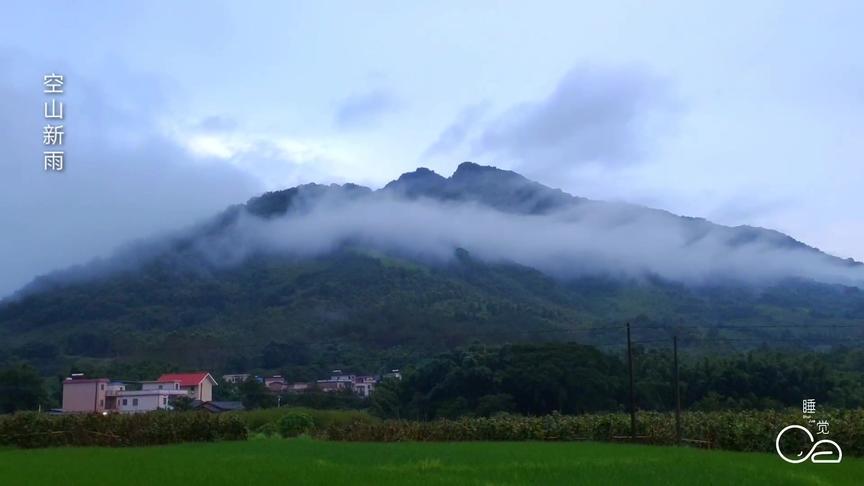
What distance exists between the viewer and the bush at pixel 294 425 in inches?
1350

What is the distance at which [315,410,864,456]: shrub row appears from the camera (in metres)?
22.0

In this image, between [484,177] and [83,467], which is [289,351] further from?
[484,177]

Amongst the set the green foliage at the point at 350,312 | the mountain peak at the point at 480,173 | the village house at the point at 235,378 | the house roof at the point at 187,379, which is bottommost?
the village house at the point at 235,378

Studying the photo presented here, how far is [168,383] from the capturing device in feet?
163

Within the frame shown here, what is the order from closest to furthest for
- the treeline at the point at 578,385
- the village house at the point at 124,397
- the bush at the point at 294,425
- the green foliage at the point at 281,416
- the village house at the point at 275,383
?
the bush at the point at 294,425 < the green foliage at the point at 281,416 < the treeline at the point at 578,385 < the village house at the point at 124,397 < the village house at the point at 275,383

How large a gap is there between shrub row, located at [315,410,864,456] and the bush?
5.20 ft

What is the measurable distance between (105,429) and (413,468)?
16.2m

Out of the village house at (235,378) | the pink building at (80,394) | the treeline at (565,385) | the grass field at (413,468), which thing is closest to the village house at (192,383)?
the treeline at (565,385)

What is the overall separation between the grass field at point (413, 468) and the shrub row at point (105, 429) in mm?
6187

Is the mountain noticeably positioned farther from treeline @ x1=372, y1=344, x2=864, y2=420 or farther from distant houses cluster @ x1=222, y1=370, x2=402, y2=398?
treeline @ x1=372, y1=344, x2=864, y2=420

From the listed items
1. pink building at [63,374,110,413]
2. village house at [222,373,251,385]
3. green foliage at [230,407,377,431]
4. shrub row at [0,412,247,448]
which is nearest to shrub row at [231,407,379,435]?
green foliage at [230,407,377,431]

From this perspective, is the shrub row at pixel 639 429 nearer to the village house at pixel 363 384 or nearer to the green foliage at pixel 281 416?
the green foliage at pixel 281 416

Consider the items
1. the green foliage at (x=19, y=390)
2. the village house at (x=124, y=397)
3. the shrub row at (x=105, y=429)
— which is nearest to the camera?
the shrub row at (x=105, y=429)

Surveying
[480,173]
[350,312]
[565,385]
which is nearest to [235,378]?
[350,312]
